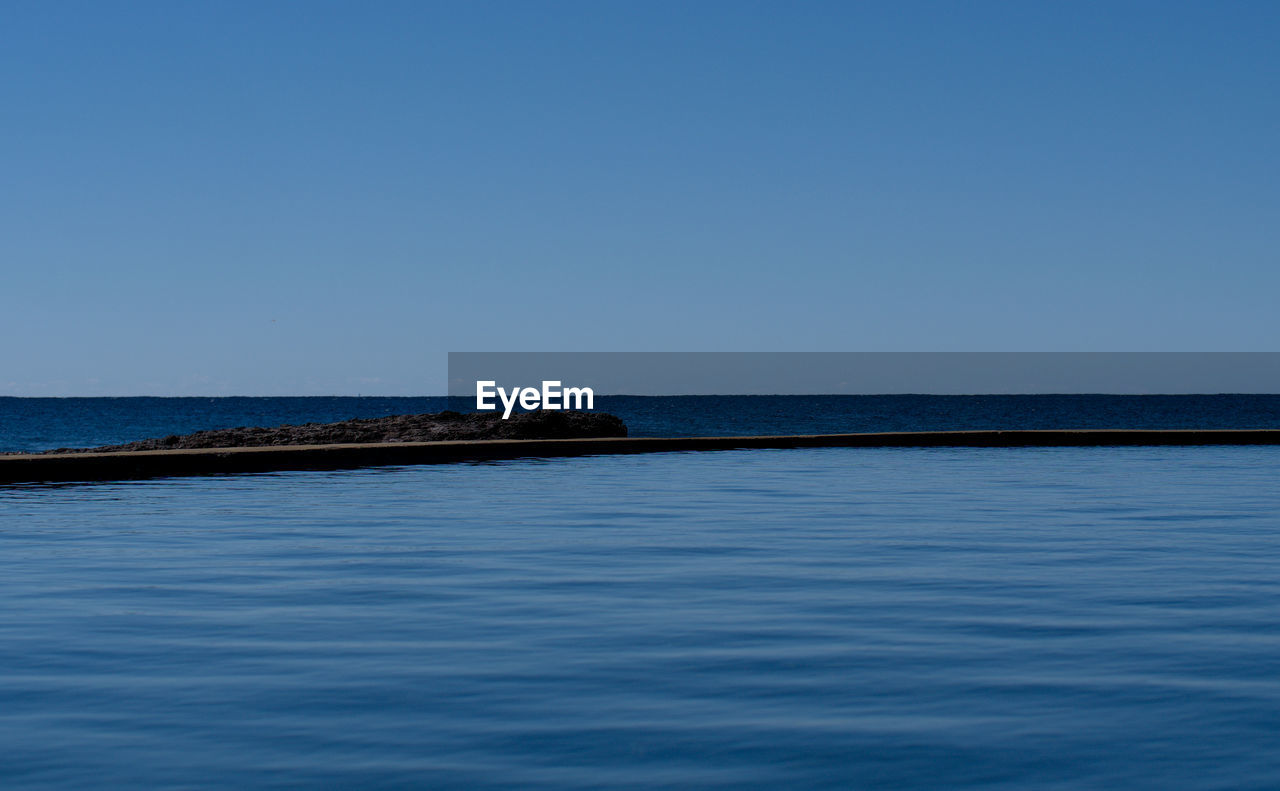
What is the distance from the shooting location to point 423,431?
44031mm

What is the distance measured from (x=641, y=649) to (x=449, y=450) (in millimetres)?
18073

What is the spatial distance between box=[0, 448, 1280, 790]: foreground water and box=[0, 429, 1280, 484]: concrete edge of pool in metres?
5.57

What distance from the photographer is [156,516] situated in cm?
1438

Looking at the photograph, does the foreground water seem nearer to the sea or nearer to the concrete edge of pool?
the sea

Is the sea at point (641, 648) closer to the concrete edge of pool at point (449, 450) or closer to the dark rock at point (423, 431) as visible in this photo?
the concrete edge of pool at point (449, 450)

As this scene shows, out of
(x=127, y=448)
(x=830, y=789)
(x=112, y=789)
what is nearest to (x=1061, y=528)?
(x=830, y=789)

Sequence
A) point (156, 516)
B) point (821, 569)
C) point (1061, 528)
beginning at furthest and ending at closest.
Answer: point (156, 516) → point (1061, 528) → point (821, 569)

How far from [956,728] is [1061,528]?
325 inches

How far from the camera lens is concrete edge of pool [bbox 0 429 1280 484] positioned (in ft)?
65.3

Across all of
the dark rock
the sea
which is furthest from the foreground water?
the dark rock

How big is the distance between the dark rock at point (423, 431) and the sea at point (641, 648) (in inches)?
1048

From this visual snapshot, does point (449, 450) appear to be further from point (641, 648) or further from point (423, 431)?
point (423, 431)

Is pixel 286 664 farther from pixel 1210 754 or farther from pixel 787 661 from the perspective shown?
pixel 1210 754

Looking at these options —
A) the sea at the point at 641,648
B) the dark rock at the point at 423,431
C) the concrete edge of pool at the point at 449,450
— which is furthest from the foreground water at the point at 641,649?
the dark rock at the point at 423,431
